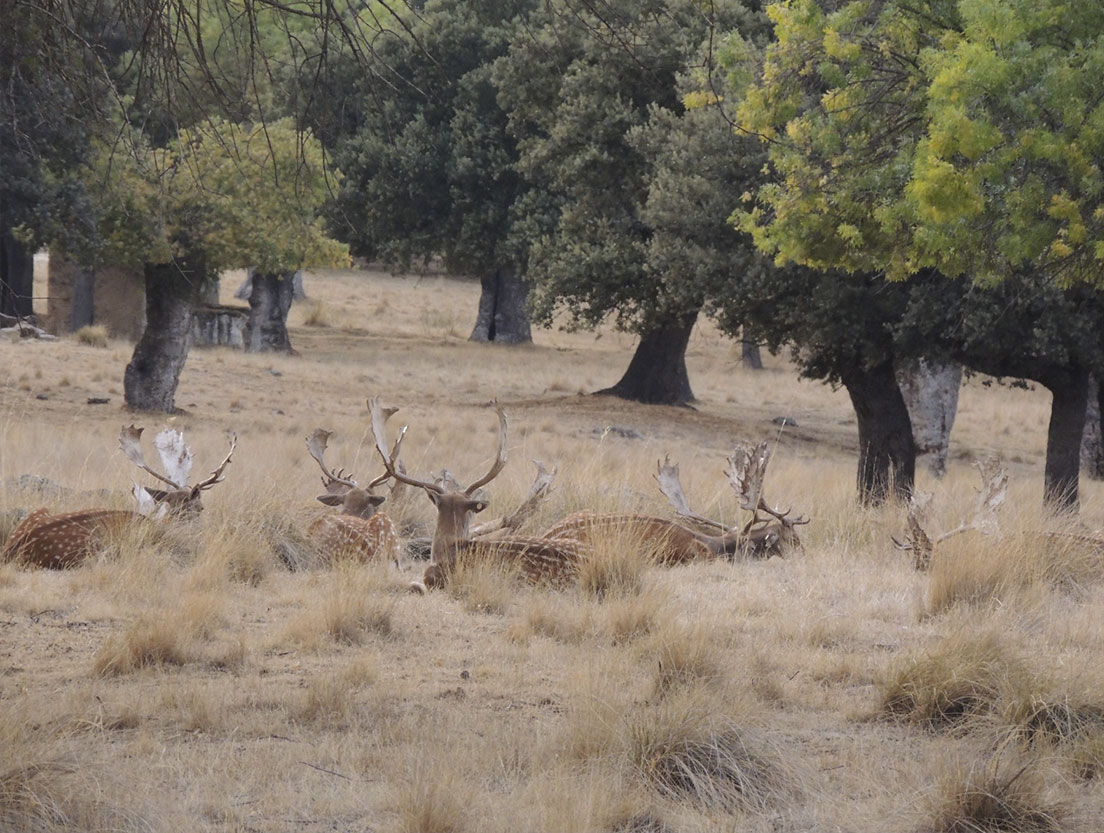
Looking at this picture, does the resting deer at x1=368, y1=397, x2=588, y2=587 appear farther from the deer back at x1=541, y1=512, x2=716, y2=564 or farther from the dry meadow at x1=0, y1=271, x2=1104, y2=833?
the deer back at x1=541, y1=512, x2=716, y2=564

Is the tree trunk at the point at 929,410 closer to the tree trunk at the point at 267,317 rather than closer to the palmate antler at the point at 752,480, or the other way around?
the palmate antler at the point at 752,480

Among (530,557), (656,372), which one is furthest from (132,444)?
(656,372)

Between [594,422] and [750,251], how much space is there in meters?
7.46

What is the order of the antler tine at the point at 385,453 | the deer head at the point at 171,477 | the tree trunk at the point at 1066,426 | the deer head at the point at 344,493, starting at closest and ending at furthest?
the antler tine at the point at 385,453
the deer head at the point at 171,477
the deer head at the point at 344,493
the tree trunk at the point at 1066,426

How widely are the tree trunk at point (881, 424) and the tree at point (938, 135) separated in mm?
5486

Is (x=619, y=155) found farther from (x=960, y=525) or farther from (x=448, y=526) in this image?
(x=448, y=526)

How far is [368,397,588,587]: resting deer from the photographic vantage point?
702 centimetres

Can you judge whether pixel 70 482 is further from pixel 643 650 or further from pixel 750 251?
pixel 750 251

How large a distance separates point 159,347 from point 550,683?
14383 millimetres

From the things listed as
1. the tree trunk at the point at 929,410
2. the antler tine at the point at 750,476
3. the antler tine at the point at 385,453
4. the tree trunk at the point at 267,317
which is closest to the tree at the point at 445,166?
the tree trunk at the point at 267,317

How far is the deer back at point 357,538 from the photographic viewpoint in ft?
24.7

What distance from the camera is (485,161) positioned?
29734 millimetres

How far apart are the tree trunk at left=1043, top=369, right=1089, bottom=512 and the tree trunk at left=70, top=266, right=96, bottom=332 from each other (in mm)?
23799

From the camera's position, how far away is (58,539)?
7207 mm
